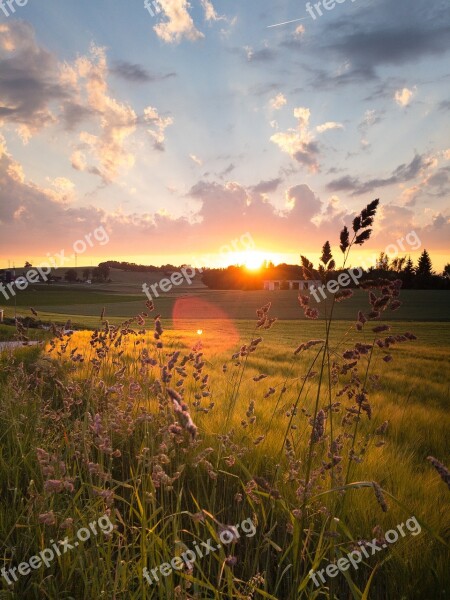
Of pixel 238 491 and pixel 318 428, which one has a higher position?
pixel 318 428

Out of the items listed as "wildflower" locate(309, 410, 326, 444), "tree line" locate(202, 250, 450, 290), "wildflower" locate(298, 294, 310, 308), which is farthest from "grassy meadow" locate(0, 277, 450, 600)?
"tree line" locate(202, 250, 450, 290)

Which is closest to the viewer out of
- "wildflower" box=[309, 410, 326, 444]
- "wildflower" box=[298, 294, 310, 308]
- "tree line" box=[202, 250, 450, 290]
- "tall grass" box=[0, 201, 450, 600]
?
"wildflower" box=[309, 410, 326, 444]

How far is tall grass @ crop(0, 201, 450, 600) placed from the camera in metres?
A: 2.25

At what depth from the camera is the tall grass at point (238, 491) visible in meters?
2.25

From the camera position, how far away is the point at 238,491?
3.40 meters

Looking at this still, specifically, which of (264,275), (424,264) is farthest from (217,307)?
(424,264)

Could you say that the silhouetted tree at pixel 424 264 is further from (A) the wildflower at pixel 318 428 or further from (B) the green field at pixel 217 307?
(A) the wildflower at pixel 318 428

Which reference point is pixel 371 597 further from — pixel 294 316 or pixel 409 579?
pixel 294 316

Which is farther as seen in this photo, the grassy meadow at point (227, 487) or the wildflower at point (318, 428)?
the grassy meadow at point (227, 487)

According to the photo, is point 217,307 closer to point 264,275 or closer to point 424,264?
point 264,275

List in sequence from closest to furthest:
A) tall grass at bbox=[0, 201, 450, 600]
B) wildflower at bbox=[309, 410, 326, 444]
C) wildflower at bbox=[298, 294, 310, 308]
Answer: wildflower at bbox=[309, 410, 326, 444] < tall grass at bbox=[0, 201, 450, 600] < wildflower at bbox=[298, 294, 310, 308]

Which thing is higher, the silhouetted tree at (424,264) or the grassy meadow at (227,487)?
the silhouetted tree at (424,264)

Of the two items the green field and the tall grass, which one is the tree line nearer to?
the green field

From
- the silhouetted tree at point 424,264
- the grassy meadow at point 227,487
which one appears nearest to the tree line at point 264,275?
the silhouetted tree at point 424,264
